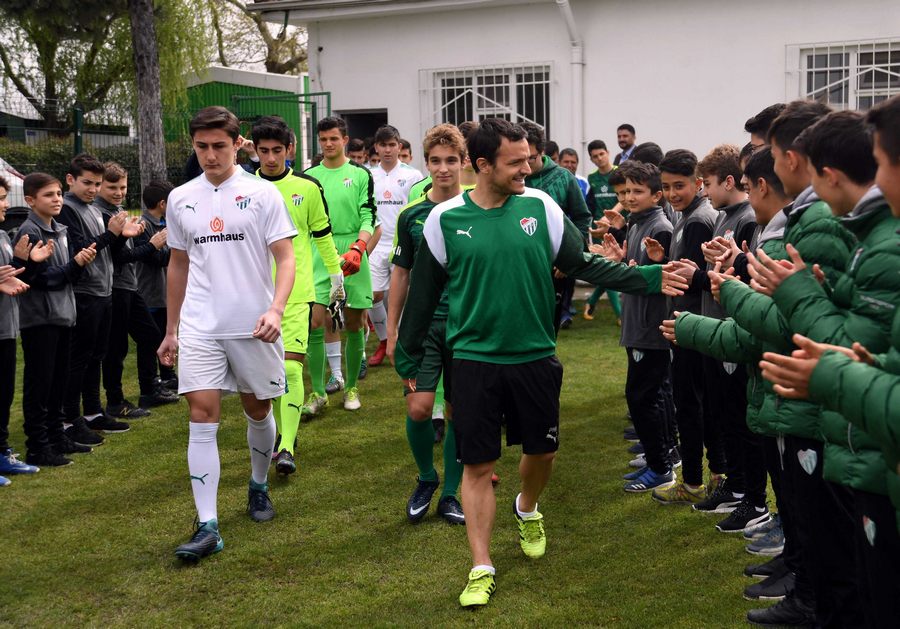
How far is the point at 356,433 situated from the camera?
7.60m

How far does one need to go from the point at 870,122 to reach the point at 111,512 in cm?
494

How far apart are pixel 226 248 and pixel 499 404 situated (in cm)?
173

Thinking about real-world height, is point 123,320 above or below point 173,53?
below

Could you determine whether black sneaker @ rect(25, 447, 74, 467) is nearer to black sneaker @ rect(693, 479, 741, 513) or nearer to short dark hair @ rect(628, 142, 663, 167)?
black sneaker @ rect(693, 479, 741, 513)

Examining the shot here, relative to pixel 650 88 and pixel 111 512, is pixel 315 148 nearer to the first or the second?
pixel 650 88

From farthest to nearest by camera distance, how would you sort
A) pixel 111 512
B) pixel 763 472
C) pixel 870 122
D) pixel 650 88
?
pixel 650 88, pixel 111 512, pixel 763 472, pixel 870 122

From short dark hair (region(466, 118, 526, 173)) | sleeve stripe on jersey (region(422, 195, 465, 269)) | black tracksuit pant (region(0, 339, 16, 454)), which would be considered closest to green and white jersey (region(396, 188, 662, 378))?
sleeve stripe on jersey (region(422, 195, 465, 269))

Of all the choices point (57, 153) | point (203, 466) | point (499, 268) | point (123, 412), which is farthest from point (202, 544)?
point (57, 153)

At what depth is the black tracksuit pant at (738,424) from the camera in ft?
17.4

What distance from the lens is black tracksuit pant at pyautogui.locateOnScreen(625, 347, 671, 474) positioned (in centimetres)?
597

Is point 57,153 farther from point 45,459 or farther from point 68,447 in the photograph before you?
point 45,459

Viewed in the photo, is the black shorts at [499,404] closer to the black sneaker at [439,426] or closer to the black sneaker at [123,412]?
the black sneaker at [439,426]

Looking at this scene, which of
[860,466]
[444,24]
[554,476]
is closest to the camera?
[860,466]

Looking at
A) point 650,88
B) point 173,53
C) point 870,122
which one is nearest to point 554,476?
point 870,122
